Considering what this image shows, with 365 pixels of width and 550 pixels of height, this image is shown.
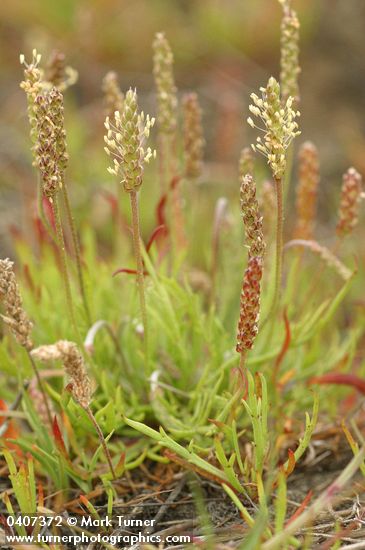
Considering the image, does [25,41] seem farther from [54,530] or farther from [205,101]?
[54,530]

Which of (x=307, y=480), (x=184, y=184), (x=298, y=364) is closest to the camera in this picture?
(x=307, y=480)

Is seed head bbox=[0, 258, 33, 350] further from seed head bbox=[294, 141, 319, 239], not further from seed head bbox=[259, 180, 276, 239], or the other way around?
seed head bbox=[294, 141, 319, 239]

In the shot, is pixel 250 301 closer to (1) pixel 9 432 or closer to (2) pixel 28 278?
(1) pixel 9 432

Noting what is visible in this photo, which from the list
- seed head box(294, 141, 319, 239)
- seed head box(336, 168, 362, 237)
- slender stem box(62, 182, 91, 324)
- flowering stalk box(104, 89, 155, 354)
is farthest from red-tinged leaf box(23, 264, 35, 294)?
seed head box(336, 168, 362, 237)

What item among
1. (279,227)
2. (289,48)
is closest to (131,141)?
(279,227)

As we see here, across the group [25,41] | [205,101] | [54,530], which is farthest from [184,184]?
[25,41]

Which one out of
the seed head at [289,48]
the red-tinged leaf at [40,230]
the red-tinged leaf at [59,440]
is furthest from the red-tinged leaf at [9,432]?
the seed head at [289,48]
